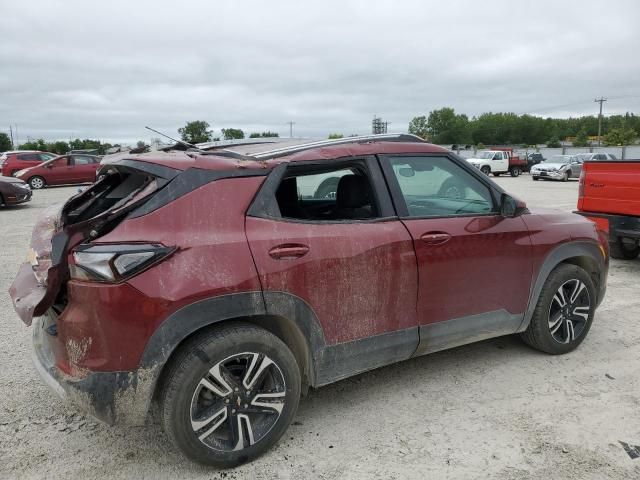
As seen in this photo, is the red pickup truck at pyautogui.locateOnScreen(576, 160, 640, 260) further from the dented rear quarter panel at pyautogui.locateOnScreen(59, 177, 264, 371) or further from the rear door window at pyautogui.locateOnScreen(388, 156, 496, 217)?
the dented rear quarter panel at pyautogui.locateOnScreen(59, 177, 264, 371)

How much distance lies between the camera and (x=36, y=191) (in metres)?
20.4

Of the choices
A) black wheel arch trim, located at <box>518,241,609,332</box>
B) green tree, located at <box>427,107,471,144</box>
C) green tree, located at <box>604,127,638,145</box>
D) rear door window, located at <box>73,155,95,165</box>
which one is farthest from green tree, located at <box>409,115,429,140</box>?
black wheel arch trim, located at <box>518,241,609,332</box>

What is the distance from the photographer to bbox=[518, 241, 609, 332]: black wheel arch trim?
148 inches

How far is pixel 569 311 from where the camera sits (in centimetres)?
402

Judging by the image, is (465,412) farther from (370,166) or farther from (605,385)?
(370,166)

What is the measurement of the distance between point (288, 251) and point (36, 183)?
73.1ft

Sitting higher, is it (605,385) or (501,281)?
(501,281)

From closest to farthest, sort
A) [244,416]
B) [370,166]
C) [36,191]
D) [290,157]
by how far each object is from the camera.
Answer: [244,416], [290,157], [370,166], [36,191]

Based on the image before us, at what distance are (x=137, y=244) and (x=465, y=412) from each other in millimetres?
2249

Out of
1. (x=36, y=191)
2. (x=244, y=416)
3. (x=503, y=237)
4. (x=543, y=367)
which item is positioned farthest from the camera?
(x=36, y=191)

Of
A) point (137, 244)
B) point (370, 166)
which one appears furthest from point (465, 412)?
point (137, 244)

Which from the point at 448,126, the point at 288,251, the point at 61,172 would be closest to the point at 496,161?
the point at 61,172

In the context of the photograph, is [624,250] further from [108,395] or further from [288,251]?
[108,395]

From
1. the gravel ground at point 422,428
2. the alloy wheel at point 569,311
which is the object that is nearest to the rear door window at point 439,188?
the alloy wheel at point 569,311
